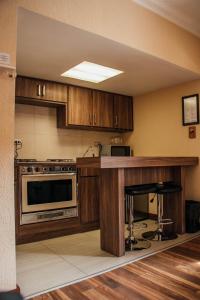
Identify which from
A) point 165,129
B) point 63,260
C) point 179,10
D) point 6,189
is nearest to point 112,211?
point 63,260

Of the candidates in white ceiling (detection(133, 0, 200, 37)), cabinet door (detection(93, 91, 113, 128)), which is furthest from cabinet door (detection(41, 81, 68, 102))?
white ceiling (detection(133, 0, 200, 37))

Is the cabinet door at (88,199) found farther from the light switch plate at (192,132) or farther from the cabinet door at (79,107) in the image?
the light switch plate at (192,132)

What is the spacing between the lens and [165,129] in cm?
407

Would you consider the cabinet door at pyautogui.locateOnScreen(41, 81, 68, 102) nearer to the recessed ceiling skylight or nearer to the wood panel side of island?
the recessed ceiling skylight

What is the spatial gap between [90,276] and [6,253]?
0.78 m

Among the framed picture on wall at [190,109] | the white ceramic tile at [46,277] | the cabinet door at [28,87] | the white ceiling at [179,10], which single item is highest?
the white ceiling at [179,10]

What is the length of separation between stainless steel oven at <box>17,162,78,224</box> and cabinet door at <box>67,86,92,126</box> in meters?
0.83

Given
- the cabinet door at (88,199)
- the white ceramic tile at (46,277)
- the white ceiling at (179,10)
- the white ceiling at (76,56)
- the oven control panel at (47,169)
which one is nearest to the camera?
the white ceramic tile at (46,277)

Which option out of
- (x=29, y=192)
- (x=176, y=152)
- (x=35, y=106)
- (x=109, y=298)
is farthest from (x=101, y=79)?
(x=109, y=298)

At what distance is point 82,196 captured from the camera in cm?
350

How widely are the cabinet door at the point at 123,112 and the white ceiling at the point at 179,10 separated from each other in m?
1.65

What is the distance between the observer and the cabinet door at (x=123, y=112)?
172 inches

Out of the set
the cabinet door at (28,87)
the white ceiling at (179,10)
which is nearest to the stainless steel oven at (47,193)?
the cabinet door at (28,87)

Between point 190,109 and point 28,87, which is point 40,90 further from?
point 190,109
